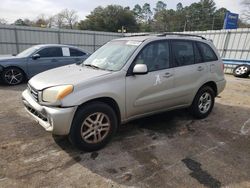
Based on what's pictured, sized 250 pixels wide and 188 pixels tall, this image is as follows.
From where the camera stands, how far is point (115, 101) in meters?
3.36

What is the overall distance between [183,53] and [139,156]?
227 cm

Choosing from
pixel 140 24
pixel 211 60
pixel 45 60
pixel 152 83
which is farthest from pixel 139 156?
pixel 140 24

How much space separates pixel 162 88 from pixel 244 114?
277 cm

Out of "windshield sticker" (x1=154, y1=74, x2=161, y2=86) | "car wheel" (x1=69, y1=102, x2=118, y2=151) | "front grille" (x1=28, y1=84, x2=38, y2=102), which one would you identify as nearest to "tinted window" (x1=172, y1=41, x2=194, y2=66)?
"windshield sticker" (x1=154, y1=74, x2=161, y2=86)

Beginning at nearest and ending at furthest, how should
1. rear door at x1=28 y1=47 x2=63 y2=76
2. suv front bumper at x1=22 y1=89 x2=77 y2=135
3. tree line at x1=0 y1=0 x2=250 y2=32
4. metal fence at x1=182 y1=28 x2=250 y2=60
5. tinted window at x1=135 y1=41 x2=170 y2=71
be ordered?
suv front bumper at x1=22 y1=89 x2=77 y2=135 → tinted window at x1=135 y1=41 x2=170 y2=71 → rear door at x1=28 y1=47 x2=63 y2=76 → metal fence at x1=182 y1=28 x2=250 y2=60 → tree line at x1=0 y1=0 x2=250 y2=32

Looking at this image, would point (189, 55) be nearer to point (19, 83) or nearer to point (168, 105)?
point (168, 105)

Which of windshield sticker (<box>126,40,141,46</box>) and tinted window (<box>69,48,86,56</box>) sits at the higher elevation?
windshield sticker (<box>126,40,141,46</box>)

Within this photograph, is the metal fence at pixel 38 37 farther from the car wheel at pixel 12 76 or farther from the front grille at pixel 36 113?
the front grille at pixel 36 113

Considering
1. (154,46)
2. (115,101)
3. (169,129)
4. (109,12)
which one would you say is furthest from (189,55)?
(109,12)

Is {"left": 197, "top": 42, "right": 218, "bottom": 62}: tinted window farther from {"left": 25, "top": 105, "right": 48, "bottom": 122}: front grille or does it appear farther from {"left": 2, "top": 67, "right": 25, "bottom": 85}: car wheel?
{"left": 2, "top": 67, "right": 25, "bottom": 85}: car wheel

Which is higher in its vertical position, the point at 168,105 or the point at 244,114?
the point at 168,105

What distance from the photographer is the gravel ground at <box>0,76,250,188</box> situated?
269 centimetres

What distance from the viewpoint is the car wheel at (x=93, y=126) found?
307cm

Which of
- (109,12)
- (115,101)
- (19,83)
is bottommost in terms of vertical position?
(19,83)
